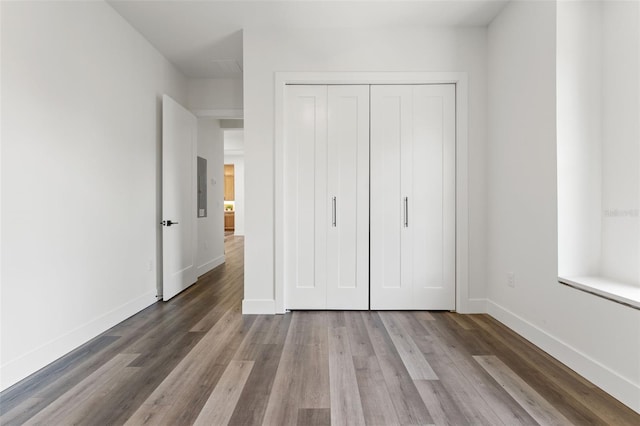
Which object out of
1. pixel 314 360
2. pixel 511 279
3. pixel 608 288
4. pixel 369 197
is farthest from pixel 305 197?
pixel 608 288

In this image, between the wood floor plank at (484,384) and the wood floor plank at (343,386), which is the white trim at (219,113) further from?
the wood floor plank at (484,384)

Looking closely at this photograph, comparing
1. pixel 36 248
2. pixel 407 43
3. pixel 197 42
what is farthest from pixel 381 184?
pixel 36 248

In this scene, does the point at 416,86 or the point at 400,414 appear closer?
the point at 400,414

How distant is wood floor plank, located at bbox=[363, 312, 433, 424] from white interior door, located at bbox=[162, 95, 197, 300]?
234 centimetres

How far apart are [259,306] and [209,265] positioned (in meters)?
2.33

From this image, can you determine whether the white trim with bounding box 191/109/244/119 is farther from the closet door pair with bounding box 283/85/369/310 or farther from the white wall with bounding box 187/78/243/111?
the closet door pair with bounding box 283/85/369/310

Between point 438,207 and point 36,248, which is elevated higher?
point 438,207

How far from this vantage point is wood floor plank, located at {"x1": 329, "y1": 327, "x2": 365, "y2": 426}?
1.51 meters

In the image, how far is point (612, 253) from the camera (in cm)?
204

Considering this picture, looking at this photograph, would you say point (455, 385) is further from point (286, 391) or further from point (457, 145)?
point (457, 145)

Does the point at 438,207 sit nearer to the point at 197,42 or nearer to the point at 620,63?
the point at 620,63

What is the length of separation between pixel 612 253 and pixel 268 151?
9.04ft

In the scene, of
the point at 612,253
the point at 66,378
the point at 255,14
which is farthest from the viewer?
the point at 255,14

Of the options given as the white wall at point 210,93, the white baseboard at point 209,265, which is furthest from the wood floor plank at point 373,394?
the white wall at point 210,93
